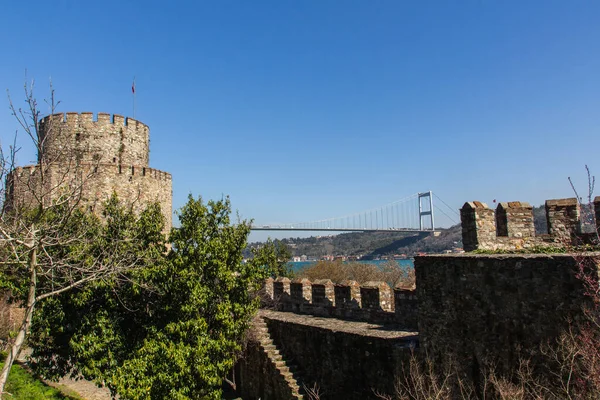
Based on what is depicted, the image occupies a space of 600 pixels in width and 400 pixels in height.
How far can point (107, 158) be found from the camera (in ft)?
58.8

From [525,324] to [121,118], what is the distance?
57.7 feet

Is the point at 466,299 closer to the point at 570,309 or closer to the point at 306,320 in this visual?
the point at 570,309

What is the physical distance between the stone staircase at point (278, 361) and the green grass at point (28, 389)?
200 inches

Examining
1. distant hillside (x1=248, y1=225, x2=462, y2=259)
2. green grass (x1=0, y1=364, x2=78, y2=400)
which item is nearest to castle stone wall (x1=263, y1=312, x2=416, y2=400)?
green grass (x1=0, y1=364, x2=78, y2=400)

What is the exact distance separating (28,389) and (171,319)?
4.67m

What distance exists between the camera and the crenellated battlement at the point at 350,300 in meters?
9.62

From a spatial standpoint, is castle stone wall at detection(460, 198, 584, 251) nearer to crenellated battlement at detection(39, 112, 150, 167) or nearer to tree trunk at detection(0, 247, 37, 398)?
tree trunk at detection(0, 247, 37, 398)

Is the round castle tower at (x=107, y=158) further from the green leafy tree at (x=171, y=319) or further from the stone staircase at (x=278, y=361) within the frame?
the stone staircase at (x=278, y=361)

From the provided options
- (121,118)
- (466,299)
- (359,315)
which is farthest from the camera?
(121,118)

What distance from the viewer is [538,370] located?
5418 millimetres

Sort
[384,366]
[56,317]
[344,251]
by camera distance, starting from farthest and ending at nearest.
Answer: [344,251] < [56,317] < [384,366]

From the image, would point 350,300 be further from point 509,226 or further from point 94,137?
point 94,137

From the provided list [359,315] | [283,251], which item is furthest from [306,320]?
[283,251]

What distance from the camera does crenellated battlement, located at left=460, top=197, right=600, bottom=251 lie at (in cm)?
692
